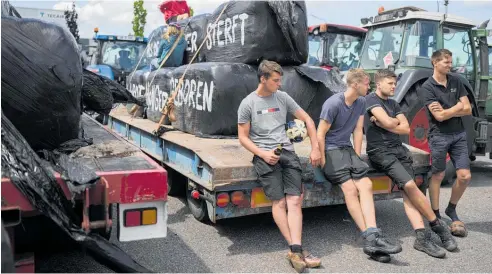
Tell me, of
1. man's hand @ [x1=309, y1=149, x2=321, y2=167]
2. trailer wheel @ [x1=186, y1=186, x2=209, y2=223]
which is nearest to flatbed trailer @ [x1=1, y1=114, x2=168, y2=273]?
trailer wheel @ [x1=186, y1=186, x2=209, y2=223]

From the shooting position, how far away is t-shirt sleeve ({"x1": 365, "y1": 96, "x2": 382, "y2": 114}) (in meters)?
4.20

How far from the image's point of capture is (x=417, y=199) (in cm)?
408

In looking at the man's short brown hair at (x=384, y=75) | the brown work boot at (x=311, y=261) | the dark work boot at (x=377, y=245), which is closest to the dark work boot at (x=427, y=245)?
the dark work boot at (x=377, y=245)

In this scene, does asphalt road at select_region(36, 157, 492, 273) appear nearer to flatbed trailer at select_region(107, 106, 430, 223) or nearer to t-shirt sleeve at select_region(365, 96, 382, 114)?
flatbed trailer at select_region(107, 106, 430, 223)

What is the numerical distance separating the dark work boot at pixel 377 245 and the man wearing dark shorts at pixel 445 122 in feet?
3.43

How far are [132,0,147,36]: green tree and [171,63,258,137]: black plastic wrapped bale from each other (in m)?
19.1

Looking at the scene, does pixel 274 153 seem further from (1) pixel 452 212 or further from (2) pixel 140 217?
(1) pixel 452 212

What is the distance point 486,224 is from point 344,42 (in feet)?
20.6

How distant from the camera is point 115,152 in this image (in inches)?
131

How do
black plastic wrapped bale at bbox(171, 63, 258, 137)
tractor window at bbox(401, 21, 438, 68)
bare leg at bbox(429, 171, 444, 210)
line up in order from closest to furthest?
bare leg at bbox(429, 171, 444, 210)
black plastic wrapped bale at bbox(171, 63, 258, 137)
tractor window at bbox(401, 21, 438, 68)

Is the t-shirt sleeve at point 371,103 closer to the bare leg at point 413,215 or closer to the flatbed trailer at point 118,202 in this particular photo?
the bare leg at point 413,215

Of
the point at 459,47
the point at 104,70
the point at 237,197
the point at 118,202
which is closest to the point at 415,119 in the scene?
the point at 459,47

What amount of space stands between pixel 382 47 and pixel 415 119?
166 cm

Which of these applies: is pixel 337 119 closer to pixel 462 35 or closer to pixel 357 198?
pixel 357 198
